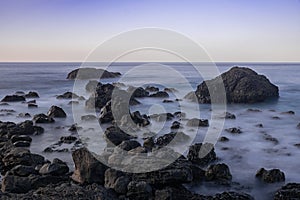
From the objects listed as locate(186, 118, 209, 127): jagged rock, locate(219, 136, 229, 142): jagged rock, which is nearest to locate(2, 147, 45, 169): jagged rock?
locate(219, 136, 229, 142): jagged rock

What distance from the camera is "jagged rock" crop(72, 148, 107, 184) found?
8.42 meters

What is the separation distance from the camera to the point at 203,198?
7.59m

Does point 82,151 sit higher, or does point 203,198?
point 82,151

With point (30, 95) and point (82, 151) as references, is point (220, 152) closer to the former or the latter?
point (82, 151)

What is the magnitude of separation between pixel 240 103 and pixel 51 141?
1395 centimetres

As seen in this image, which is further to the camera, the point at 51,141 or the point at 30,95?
the point at 30,95

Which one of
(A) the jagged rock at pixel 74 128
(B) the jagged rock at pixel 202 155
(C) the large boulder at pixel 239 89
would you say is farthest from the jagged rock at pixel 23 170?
(C) the large boulder at pixel 239 89

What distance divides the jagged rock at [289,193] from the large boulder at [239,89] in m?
15.3

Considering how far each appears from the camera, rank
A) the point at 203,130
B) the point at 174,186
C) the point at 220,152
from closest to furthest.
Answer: the point at 174,186, the point at 220,152, the point at 203,130

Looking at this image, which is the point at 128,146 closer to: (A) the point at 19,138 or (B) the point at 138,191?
(B) the point at 138,191

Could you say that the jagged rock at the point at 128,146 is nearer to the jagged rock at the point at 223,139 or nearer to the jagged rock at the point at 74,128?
the jagged rock at the point at 223,139

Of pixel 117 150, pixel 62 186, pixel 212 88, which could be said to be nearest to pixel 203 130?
pixel 117 150

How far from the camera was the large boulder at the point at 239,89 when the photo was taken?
23094 mm

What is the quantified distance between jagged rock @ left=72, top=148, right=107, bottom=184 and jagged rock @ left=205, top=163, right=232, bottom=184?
103 inches
